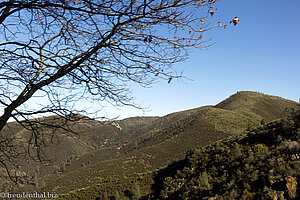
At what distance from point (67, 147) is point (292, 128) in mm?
118156

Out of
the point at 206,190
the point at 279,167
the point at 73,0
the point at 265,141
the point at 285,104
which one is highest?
the point at 285,104

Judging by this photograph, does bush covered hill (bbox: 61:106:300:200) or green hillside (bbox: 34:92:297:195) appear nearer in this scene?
bush covered hill (bbox: 61:106:300:200)

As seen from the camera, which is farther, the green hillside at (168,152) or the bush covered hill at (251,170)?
the green hillside at (168,152)

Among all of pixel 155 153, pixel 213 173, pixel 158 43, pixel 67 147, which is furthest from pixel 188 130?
pixel 67 147

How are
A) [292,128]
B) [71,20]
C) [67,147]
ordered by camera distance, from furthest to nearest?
[67,147] → [292,128] → [71,20]

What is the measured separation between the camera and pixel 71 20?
Answer: 259 cm

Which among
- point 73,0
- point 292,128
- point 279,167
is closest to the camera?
point 73,0

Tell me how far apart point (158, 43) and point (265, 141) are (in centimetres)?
2178

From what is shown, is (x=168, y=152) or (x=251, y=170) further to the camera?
(x=168, y=152)

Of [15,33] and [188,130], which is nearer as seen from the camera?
[15,33]

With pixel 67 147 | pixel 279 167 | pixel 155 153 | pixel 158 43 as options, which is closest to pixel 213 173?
pixel 279 167

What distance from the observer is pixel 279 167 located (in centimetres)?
1341

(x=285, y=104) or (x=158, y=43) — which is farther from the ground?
(x=285, y=104)

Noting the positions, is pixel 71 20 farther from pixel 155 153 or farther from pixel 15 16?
pixel 155 153
